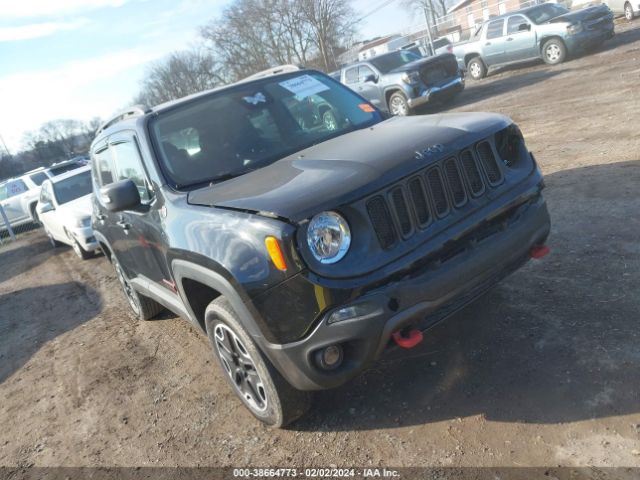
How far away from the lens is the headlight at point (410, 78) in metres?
13.5

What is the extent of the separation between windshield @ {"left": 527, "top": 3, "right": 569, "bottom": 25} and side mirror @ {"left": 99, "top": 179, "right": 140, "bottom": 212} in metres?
15.4

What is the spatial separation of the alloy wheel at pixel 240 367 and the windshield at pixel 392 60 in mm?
12765

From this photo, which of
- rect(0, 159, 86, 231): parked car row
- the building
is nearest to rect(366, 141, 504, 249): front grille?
rect(0, 159, 86, 231): parked car row

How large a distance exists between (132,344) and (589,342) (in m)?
4.01

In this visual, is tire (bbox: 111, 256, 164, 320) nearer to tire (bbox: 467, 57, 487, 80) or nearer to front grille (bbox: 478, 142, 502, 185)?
front grille (bbox: 478, 142, 502, 185)

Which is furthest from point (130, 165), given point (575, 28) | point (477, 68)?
point (477, 68)

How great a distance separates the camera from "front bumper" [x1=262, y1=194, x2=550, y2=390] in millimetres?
2480

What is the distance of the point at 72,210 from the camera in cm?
937

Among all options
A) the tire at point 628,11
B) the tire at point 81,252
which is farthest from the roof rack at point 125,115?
the tire at point 628,11

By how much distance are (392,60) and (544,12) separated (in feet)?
16.3

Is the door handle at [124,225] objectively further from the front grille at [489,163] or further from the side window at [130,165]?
the front grille at [489,163]

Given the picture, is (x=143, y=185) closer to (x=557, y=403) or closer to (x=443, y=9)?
(x=557, y=403)

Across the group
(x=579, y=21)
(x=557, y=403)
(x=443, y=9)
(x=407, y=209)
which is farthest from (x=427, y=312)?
(x=443, y=9)

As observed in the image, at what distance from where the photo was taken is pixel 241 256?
8.51 ft
